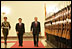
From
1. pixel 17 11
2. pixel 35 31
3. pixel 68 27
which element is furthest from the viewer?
pixel 17 11

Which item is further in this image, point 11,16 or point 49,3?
point 49,3

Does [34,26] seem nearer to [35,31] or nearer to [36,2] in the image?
[35,31]

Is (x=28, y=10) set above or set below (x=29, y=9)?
below

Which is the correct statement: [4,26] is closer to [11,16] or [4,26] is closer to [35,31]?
[35,31]

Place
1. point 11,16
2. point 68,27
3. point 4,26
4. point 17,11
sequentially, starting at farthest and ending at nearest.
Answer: point 17,11 → point 11,16 → point 4,26 → point 68,27

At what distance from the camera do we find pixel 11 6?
17109 mm

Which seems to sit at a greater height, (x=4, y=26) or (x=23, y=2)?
(x=23, y=2)

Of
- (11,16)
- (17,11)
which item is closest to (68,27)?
(11,16)

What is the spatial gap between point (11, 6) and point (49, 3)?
396cm

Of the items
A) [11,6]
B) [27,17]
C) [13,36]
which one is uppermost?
[11,6]

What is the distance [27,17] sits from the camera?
1697 centimetres

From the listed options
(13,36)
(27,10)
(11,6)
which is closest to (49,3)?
(27,10)

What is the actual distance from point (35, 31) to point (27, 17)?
8902mm

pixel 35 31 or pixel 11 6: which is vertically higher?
pixel 11 6
